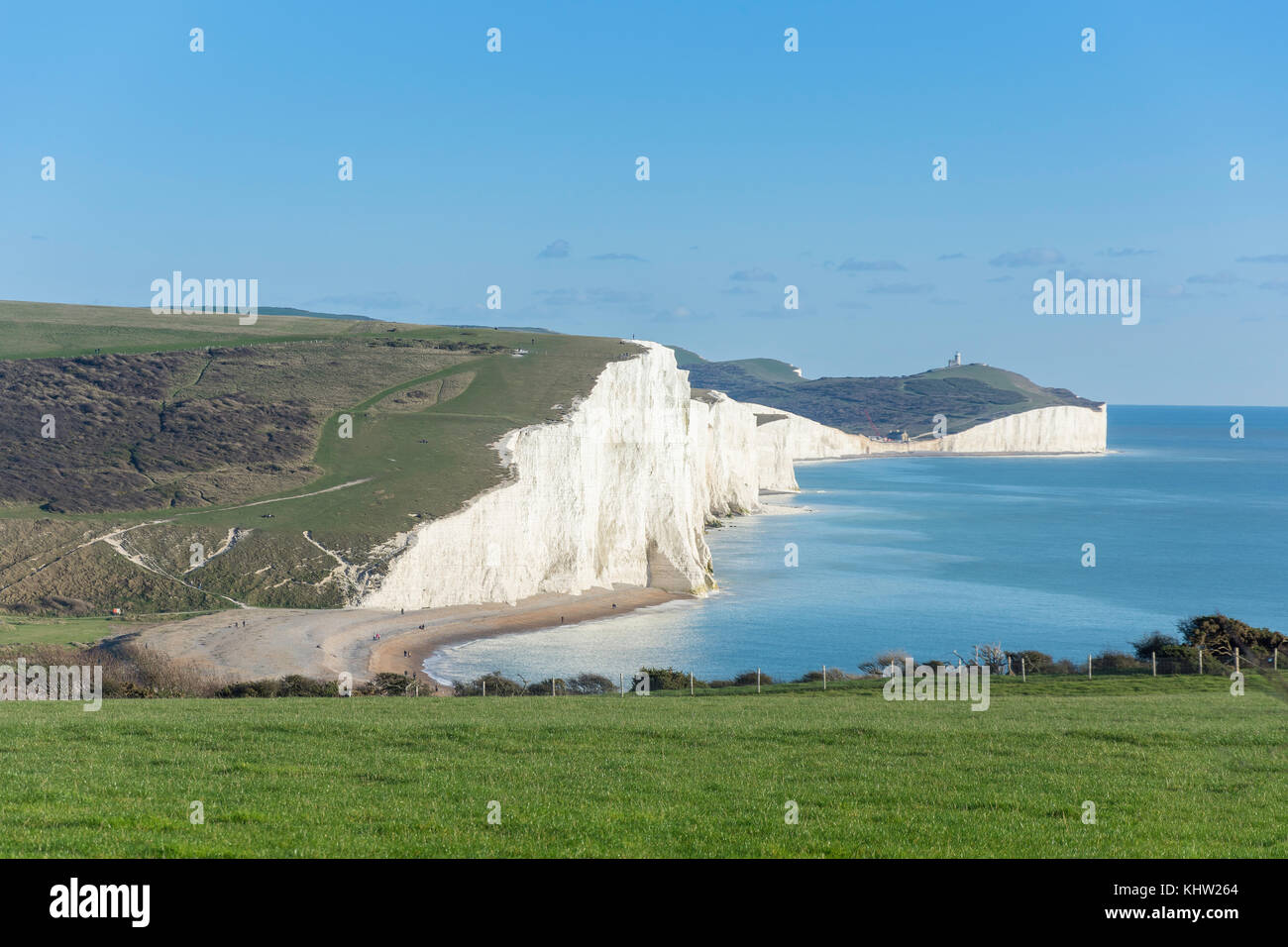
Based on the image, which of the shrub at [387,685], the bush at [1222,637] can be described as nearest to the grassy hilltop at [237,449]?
the shrub at [387,685]

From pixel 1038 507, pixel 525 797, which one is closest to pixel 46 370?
pixel 525 797

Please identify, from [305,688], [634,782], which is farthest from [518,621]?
[634,782]

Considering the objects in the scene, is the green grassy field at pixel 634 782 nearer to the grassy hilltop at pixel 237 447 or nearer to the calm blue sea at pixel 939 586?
the calm blue sea at pixel 939 586

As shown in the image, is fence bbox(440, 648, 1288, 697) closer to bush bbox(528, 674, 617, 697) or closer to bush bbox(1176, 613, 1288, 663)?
bush bbox(528, 674, 617, 697)
